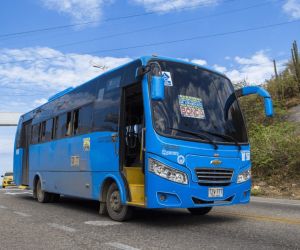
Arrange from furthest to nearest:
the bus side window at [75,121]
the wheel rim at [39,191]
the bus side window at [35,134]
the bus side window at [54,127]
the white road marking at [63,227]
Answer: the bus side window at [35,134]
the wheel rim at [39,191]
the bus side window at [54,127]
the bus side window at [75,121]
the white road marking at [63,227]

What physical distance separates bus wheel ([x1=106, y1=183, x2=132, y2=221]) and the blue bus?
0.02 meters

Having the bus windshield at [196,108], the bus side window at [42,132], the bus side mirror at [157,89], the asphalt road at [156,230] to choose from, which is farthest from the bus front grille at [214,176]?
the bus side window at [42,132]

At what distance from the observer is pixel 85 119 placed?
10703 millimetres

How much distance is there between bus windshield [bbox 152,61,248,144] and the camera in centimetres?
812

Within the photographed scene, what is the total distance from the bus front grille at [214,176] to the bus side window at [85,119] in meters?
3.25

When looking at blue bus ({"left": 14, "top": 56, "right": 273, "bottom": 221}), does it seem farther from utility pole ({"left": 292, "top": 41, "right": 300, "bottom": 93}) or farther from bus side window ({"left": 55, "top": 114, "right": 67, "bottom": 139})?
utility pole ({"left": 292, "top": 41, "right": 300, "bottom": 93})

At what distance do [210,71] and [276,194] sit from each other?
940 cm

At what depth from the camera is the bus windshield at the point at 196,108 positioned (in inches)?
320

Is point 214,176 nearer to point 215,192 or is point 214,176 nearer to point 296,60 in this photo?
→ point 215,192

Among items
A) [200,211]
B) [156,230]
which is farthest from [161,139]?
[200,211]

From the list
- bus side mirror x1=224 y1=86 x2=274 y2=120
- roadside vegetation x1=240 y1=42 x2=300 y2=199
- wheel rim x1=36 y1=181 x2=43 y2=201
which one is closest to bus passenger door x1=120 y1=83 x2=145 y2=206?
bus side mirror x1=224 y1=86 x2=274 y2=120

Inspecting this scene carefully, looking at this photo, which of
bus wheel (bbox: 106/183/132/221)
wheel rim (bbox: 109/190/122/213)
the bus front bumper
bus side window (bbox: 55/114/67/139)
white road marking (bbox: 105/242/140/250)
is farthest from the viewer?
bus side window (bbox: 55/114/67/139)

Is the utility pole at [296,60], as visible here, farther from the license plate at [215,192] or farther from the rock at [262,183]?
the license plate at [215,192]

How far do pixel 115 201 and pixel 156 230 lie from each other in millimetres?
1381
